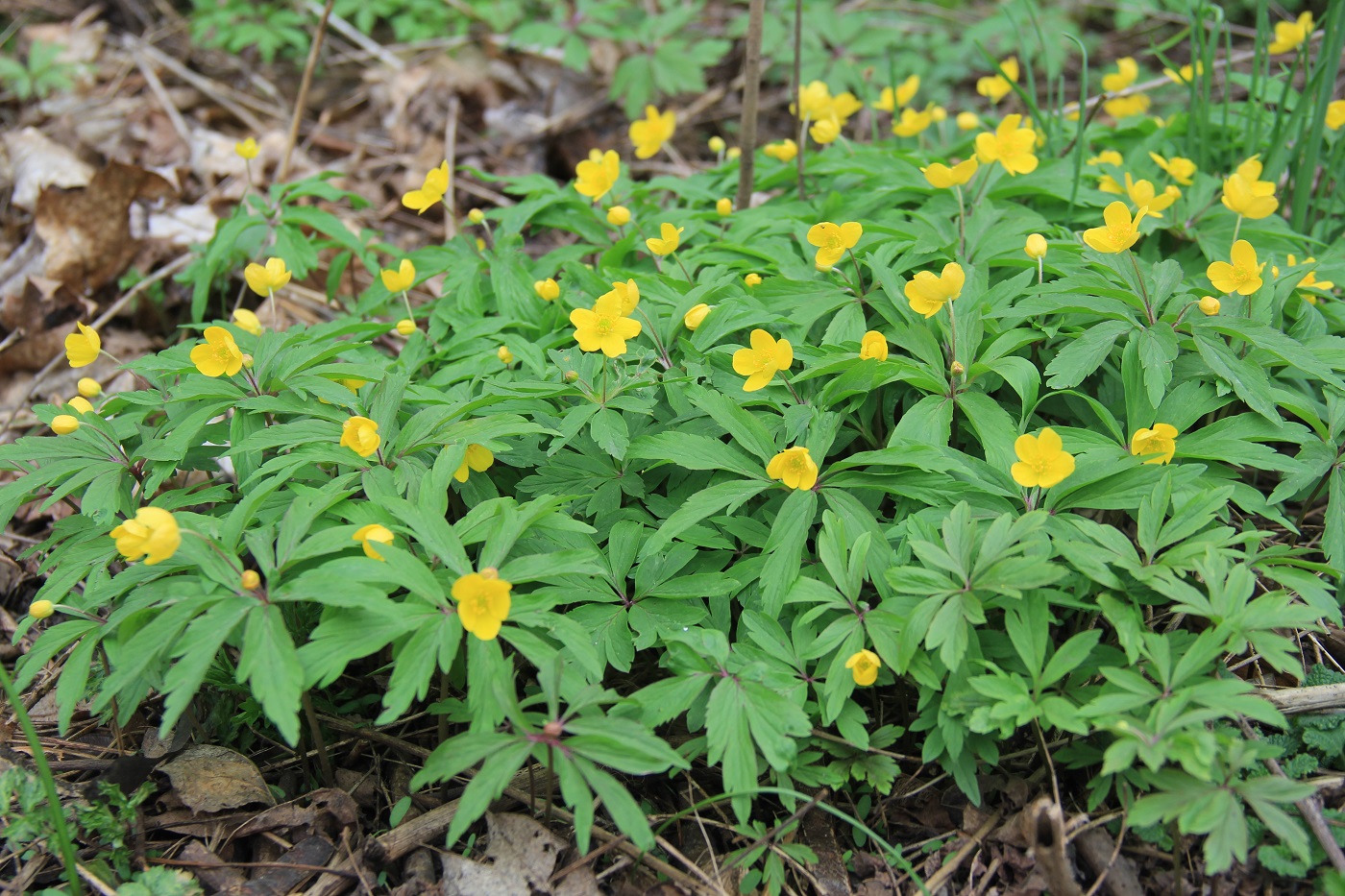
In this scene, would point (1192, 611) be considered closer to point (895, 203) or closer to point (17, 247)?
point (895, 203)

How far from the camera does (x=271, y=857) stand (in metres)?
2.21

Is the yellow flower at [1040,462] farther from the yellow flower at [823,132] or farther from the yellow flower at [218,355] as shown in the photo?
the yellow flower at [218,355]

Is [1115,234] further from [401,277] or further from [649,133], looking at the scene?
[401,277]

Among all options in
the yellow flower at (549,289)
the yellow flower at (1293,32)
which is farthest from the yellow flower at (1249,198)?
the yellow flower at (549,289)

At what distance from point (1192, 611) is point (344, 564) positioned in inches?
73.9

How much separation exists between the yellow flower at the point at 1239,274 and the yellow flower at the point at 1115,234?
0.89 feet

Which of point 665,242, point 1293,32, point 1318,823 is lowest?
point 1318,823

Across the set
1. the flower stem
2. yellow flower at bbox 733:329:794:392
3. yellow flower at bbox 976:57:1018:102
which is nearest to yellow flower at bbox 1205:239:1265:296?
the flower stem

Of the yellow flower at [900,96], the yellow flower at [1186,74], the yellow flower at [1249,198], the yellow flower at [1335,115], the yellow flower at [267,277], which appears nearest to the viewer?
the yellow flower at [1249,198]

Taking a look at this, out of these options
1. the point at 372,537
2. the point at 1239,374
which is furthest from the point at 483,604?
the point at 1239,374

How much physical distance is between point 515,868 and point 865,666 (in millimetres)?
955

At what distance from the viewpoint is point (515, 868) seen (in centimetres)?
209

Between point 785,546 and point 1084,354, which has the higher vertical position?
point 1084,354

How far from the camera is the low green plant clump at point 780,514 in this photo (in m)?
1.92
